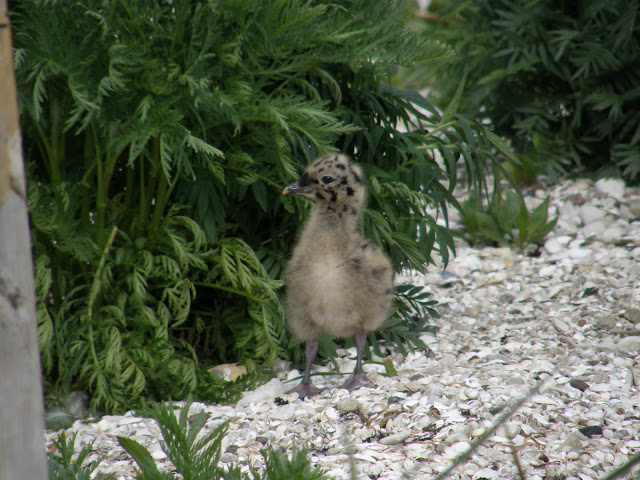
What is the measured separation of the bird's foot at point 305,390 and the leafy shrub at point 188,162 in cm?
23

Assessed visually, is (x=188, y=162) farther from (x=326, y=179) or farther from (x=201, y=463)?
(x=201, y=463)

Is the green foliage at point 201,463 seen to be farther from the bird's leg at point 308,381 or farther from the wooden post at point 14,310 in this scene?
the bird's leg at point 308,381

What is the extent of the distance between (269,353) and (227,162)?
1.00 metres

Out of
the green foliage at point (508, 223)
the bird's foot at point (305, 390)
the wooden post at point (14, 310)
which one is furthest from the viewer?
the green foliage at point (508, 223)

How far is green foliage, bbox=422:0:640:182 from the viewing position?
607 cm

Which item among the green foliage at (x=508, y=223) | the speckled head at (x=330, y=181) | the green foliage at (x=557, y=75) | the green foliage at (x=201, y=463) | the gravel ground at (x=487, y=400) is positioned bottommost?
the gravel ground at (x=487, y=400)

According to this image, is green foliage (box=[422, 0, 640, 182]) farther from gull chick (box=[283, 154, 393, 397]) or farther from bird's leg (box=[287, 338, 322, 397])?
bird's leg (box=[287, 338, 322, 397])

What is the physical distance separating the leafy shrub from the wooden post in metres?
1.33

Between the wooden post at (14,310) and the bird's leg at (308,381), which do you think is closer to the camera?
the wooden post at (14,310)

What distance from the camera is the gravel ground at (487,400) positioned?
2.82 meters

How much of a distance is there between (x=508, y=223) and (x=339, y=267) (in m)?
2.68

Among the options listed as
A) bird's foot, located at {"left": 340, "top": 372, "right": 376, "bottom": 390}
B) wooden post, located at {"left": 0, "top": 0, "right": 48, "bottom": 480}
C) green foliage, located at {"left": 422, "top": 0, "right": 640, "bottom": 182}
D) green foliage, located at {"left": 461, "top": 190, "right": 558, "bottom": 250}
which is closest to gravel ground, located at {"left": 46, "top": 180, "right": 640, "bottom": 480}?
bird's foot, located at {"left": 340, "top": 372, "right": 376, "bottom": 390}

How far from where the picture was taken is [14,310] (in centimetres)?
153

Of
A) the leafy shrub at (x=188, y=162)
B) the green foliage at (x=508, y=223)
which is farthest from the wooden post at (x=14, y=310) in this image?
the green foliage at (x=508, y=223)
